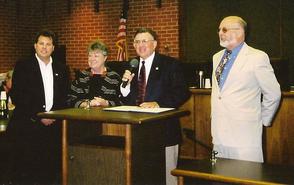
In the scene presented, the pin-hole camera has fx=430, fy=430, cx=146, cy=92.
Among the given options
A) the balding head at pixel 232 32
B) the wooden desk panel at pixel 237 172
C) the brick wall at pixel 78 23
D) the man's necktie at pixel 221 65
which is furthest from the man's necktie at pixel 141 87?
the brick wall at pixel 78 23

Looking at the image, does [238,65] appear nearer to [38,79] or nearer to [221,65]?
[221,65]

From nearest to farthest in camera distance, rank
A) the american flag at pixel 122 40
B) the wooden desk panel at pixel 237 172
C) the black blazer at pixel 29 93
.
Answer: the wooden desk panel at pixel 237 172 < the black blazer at pixel 29 93 < the american flag at pixel 122 40

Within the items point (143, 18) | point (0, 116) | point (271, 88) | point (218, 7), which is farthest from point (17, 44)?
point (271, 88)

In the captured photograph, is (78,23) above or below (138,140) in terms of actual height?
above

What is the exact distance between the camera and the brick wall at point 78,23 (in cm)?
727

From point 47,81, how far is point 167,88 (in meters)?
1.00

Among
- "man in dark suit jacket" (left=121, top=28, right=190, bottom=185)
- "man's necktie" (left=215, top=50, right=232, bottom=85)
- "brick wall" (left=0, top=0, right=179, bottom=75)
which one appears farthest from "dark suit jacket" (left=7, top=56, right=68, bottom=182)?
"brick wall" (left=0, top=0, right=179, bottom=75)

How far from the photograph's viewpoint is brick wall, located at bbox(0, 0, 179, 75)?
7.27m

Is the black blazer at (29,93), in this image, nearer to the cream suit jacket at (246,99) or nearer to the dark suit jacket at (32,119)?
the dark suit jacket at (32,119)

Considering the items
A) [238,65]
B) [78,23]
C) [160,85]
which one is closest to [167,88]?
[160,85]

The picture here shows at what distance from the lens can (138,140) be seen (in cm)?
255

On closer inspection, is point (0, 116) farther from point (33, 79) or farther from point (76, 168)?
point (76, 168)

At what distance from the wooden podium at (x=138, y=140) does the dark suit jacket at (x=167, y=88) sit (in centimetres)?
24

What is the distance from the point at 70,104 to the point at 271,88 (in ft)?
5.11
